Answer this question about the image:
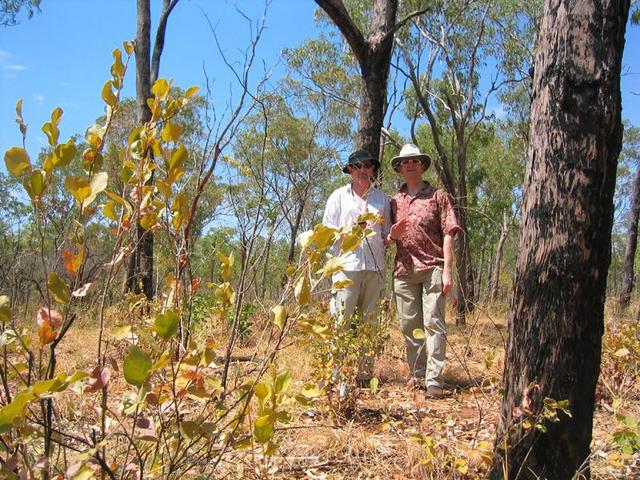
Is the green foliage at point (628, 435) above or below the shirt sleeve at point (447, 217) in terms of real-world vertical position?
below

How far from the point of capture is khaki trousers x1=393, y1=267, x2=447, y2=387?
327 cm

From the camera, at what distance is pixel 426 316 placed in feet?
10.9

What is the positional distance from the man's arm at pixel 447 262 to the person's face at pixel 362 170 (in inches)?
23.9

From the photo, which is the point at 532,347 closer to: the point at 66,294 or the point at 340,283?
the point at 340,283

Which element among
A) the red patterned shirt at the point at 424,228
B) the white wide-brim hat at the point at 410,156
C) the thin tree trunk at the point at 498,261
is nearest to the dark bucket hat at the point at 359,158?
the white wide-brim hat at the point at 410,156

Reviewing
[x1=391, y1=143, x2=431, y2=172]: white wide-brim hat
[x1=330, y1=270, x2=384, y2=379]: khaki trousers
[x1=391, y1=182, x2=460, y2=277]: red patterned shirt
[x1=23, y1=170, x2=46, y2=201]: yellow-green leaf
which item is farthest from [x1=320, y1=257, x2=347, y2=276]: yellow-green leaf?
[x1=391, y1=143, x2=431, y2=172]: white wide-brim hat

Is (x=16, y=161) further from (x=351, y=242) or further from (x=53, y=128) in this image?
(x=351, y=242)

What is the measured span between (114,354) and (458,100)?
9.70 m

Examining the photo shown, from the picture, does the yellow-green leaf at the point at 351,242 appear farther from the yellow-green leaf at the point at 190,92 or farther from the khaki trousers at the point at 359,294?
the khaki trousers at the point at 359,294

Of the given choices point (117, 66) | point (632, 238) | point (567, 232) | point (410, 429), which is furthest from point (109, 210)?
point (632, 238)

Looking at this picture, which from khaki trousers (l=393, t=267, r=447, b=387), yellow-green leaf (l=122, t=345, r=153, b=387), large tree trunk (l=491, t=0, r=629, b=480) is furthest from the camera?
khaki trousers (l=393, t=267, r=447, b=387)

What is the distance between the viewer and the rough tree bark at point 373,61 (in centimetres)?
409

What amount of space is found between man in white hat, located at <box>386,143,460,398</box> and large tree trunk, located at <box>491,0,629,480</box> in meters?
1.40

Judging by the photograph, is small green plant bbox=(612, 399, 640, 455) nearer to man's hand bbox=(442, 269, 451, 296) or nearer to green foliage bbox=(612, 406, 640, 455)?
green foliage bbox=(612, 406, 640, 455)
